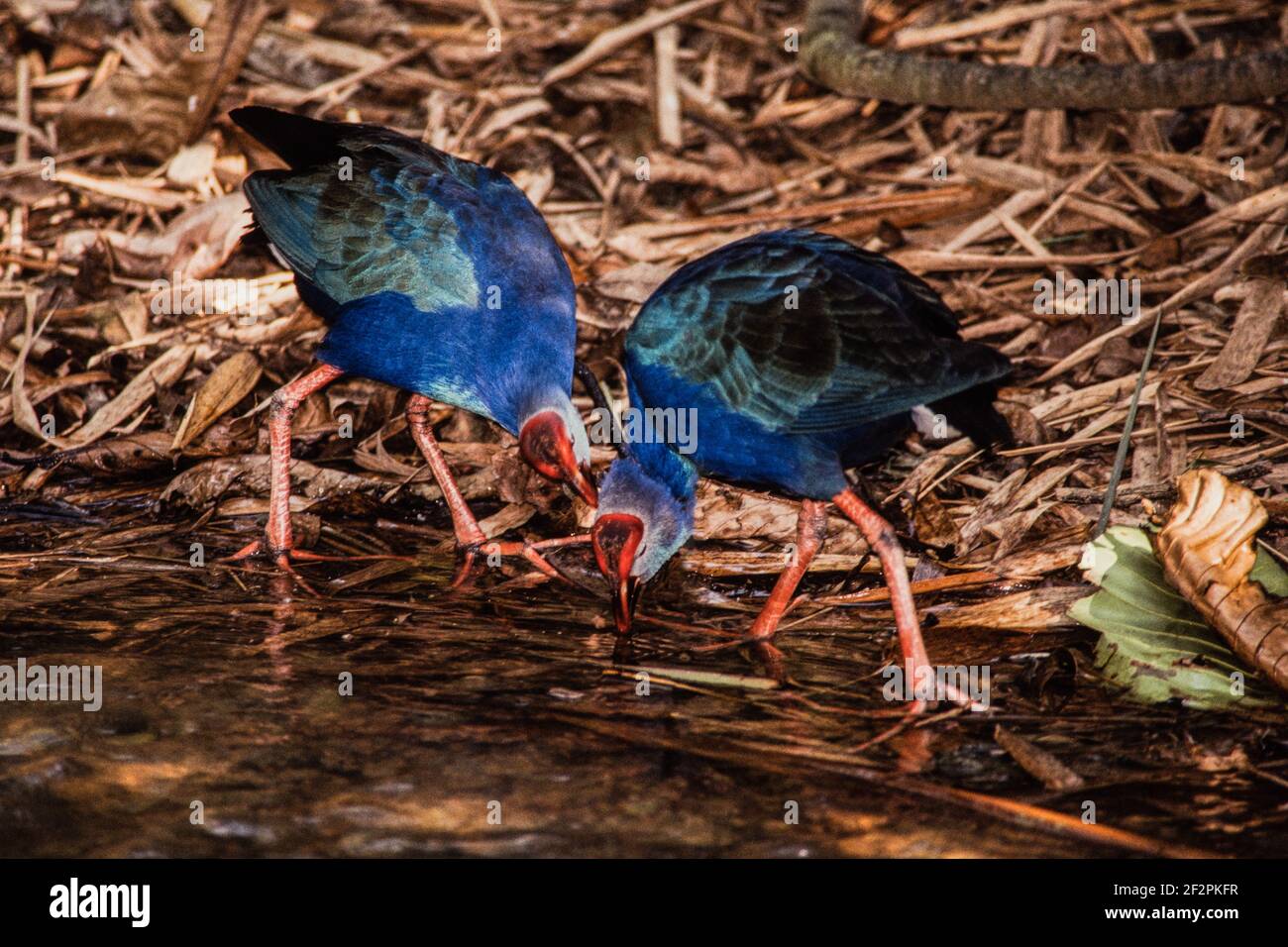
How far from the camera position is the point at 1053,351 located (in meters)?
5.91

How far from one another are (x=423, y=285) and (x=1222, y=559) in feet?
9.06

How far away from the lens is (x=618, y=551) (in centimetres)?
448

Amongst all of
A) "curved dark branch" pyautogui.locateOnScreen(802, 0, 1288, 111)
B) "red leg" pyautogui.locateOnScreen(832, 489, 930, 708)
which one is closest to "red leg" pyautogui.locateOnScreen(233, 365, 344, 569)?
"red leg" pyautogui.locateOnScreen(832, 489, 930, 708)

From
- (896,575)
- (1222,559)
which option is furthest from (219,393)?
(1222,559)

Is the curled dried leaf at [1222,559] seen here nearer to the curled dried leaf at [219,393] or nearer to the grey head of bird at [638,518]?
the grey head of bird at [638,518]

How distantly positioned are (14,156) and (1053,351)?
212 inches

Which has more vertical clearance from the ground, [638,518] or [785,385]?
[785,385]

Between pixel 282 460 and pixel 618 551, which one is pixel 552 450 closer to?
pixel 618 551

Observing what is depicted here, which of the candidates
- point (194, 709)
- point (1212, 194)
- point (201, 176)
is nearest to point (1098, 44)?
point (1212, 194)

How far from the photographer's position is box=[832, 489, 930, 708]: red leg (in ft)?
13.8

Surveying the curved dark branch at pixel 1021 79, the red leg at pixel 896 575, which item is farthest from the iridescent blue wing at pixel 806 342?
the curved dark branch at pixel 1021 79

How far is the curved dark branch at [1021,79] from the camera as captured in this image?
666 centimetres

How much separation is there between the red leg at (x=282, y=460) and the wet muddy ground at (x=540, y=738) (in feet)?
0.95

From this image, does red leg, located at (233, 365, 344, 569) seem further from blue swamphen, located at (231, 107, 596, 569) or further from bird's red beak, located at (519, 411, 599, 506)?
bird's red beak, located at (519, 411, 599, 506)
